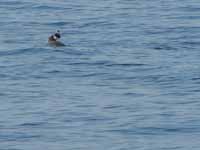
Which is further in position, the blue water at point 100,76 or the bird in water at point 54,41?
the bird in water at point 54,41

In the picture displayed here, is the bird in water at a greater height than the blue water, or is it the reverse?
the bird in water

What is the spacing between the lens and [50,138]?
26094 millimetres

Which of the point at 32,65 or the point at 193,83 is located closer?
the point at 193,83

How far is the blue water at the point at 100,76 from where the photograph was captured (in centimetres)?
2655

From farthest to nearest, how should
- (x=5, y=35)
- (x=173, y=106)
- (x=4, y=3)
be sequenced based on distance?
(x=4, y=3) < (x=5, y=35) < (x=173, y=106)

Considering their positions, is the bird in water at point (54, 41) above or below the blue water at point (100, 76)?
above

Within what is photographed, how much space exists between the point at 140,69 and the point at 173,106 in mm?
4799

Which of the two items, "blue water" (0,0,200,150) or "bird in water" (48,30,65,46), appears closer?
"blue water" (0,0,200,150)

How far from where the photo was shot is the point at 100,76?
108 feet

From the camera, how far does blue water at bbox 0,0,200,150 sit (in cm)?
2655

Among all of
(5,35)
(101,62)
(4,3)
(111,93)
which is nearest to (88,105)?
(111,93)

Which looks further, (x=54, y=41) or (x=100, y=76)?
(x=54, y=41)

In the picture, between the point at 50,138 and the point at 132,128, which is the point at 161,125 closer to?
the point at 132,128

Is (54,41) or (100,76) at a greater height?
(54,41)
